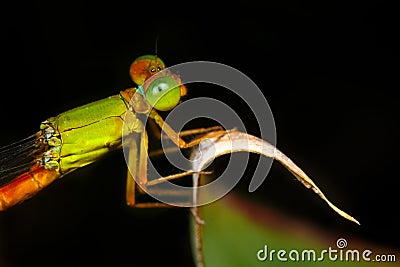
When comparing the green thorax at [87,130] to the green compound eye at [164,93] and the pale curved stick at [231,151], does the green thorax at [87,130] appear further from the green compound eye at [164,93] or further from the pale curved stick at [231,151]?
the pale curved stick at [231,151]

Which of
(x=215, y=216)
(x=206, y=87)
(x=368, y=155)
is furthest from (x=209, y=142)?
(x=206, y=87)

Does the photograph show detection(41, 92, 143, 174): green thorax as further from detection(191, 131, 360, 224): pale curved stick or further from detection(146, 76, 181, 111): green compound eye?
detection(191, 131, 360, 224): pale curved stick

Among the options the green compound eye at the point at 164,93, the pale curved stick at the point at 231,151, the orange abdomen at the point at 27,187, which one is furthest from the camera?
the orange abdomen at the point at 27,187

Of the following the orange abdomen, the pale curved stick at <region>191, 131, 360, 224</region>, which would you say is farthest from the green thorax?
the pale curved stick at <region>191, 131, 360, 224</region>

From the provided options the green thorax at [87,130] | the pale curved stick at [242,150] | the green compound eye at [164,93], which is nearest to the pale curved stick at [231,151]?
the pale curved stick at [242,150]

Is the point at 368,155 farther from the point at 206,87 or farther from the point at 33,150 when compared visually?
the point at 33,150

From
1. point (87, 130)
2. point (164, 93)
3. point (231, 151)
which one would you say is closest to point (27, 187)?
point (87, 130)

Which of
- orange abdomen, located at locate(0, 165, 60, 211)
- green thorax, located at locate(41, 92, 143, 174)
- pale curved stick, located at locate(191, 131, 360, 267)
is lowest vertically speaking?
pale curved stick, located at locate(191, 131, 360, 267)

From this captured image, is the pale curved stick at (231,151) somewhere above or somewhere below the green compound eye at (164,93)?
below

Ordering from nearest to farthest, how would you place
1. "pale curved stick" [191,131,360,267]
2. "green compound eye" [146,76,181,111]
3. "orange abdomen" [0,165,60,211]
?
"pale curved stick" [191,131,360,267] < "green compound eye" [146,76,181,111] < "orange abdomen" [0,165,60,211]
